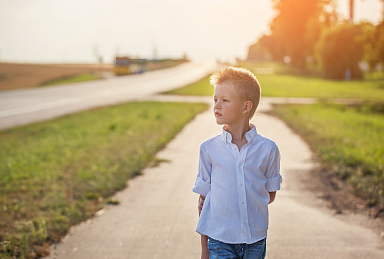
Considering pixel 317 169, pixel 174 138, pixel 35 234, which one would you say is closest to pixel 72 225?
pixel 35 234

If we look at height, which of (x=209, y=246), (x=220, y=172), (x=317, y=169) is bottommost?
(x=317, y=169)

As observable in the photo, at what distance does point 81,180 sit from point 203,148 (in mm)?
4605

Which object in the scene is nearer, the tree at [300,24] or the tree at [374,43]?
the tree at [374,43]

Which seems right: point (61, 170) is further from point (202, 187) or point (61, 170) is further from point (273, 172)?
point (273, 172)

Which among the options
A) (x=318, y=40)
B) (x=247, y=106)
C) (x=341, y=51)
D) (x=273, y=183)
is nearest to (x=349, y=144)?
(x=273, y=183)

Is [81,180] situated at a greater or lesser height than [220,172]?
lesser

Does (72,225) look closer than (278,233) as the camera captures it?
No

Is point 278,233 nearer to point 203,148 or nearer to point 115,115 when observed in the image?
point 203,148

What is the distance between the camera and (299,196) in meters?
6.27

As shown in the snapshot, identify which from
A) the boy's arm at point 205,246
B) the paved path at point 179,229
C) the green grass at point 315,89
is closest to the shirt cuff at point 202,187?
the boy's arm at point 205,246

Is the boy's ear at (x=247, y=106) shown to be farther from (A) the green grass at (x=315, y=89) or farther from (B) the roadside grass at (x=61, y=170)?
(A) the green grass at (x=315, y=89)

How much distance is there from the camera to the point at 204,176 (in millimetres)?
2684

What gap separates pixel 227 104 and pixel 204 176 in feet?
1.43

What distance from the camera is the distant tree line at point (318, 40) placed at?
150 ft
